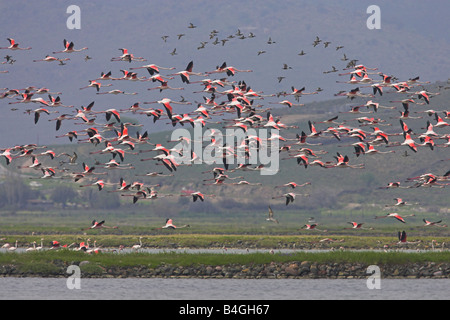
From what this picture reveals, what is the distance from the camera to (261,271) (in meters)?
58.2

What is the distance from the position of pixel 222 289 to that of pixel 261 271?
19.1 ft

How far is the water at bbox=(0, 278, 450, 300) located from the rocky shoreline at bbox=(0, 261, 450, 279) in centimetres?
71

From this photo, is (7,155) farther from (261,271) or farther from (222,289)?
(261,271)

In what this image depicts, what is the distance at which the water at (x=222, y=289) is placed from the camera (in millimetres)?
49969

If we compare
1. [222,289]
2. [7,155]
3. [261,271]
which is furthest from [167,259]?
[7,155]

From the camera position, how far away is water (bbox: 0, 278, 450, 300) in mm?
49969

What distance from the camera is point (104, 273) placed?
5772 cm

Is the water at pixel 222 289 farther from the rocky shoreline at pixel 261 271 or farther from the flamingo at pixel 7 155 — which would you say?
the flamingo at pixel 7 155

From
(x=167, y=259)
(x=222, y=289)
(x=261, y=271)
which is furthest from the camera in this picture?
(x=167, y=259)

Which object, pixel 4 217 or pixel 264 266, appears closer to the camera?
pixel 264 266

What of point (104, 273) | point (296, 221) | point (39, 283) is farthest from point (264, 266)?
point (296, 221)

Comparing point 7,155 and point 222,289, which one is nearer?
point 222,289
